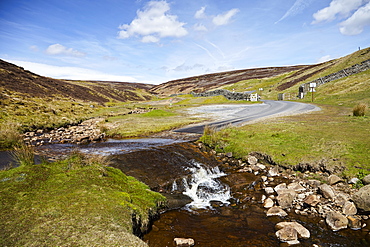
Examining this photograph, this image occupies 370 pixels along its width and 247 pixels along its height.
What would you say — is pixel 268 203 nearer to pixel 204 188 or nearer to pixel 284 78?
pixel 204 188

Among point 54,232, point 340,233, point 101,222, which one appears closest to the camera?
point 54,232

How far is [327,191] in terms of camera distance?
27.4 feet

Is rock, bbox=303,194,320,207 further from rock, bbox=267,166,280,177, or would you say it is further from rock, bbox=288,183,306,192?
rock, bbox=267,166,280,177

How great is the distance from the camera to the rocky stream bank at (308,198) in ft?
22.4

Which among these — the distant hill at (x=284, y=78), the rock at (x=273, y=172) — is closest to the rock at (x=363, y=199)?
the rock at (x=273, y=172)

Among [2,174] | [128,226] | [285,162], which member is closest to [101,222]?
[128,226]

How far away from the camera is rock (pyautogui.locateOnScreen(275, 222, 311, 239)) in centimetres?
654

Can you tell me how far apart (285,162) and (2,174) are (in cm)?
1292

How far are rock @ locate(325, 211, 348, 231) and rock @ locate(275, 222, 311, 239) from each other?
107 centimetres

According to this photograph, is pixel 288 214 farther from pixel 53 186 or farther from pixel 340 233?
pixel 53 186

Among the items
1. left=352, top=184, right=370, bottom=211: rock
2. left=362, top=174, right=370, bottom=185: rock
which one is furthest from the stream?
left=362, top=174, right=370, bottom=185: rock

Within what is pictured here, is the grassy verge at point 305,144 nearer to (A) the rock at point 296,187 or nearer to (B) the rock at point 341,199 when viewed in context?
(B) the rock at point 341,199

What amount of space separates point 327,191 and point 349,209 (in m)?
1.11

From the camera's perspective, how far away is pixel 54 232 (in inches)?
184
